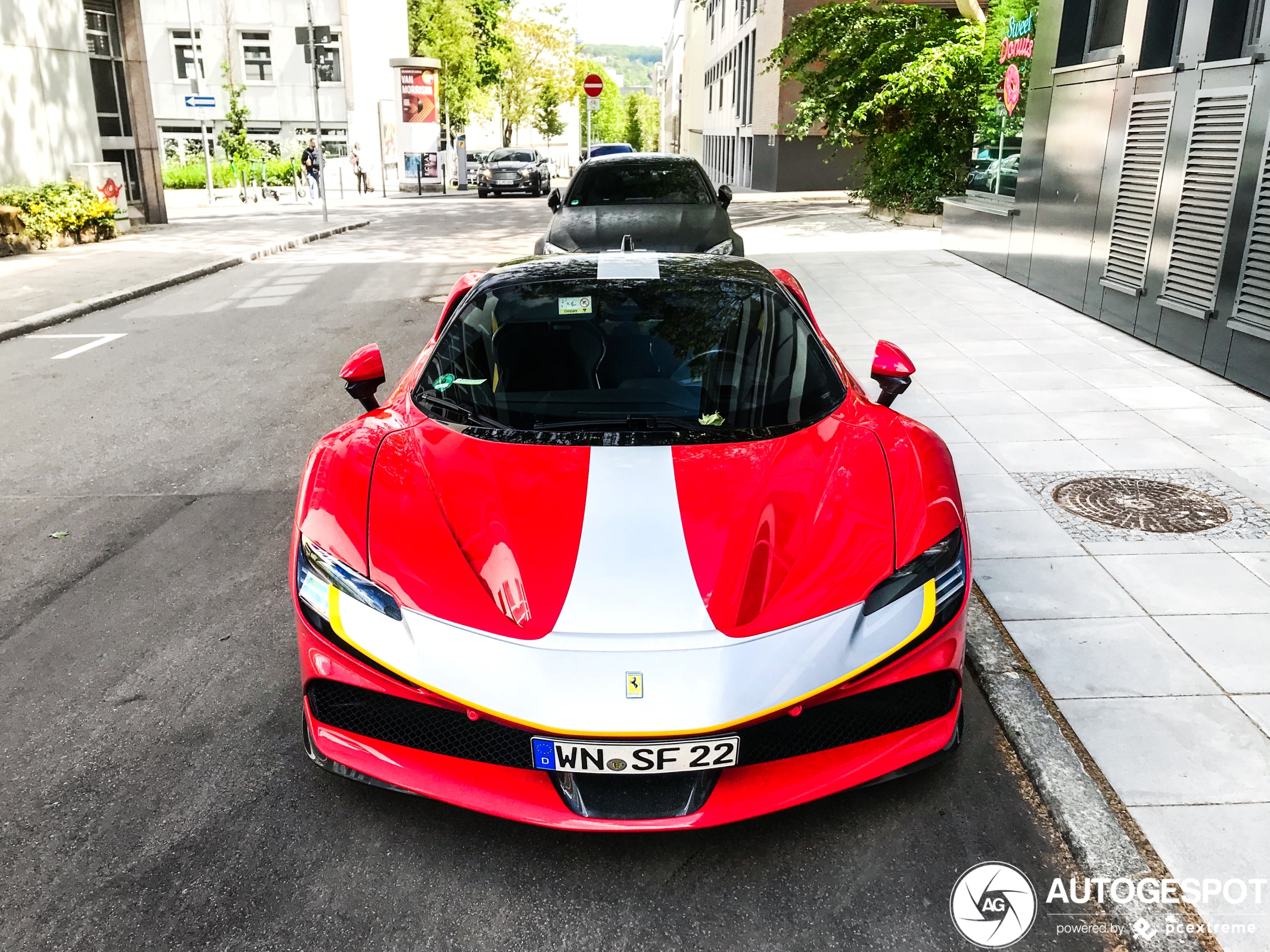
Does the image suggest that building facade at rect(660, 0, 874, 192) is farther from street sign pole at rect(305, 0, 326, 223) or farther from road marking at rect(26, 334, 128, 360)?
road marking at rect(26, 334, 128, 360)

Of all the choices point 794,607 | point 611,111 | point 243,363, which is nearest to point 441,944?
point 794,607

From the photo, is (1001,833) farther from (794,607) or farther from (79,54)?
(79,54)

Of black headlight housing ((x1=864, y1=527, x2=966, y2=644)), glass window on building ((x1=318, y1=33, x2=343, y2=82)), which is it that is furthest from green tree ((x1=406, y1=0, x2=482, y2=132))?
black headlight housing ((x1=864, y1=527, x2=966, y2=644))

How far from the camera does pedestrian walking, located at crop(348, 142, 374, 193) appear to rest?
40.5 m

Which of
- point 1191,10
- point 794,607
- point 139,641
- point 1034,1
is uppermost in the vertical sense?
point 1034,1

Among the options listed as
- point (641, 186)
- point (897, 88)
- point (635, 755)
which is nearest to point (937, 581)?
point (635, 755)

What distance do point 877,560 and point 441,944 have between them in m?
1.48

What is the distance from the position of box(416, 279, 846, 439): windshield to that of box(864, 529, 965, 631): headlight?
2.51 ft

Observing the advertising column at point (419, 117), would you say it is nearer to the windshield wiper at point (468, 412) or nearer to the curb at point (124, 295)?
the curb at point (124, 295)

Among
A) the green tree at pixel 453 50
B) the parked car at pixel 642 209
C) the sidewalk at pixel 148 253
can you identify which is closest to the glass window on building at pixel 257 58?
the green tree at pixel 453 50

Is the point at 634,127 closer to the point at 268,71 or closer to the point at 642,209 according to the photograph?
the point at 268,71

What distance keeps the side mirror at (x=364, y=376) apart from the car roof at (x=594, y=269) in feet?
1.81

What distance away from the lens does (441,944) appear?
2510mm

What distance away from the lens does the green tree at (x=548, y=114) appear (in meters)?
65.8
